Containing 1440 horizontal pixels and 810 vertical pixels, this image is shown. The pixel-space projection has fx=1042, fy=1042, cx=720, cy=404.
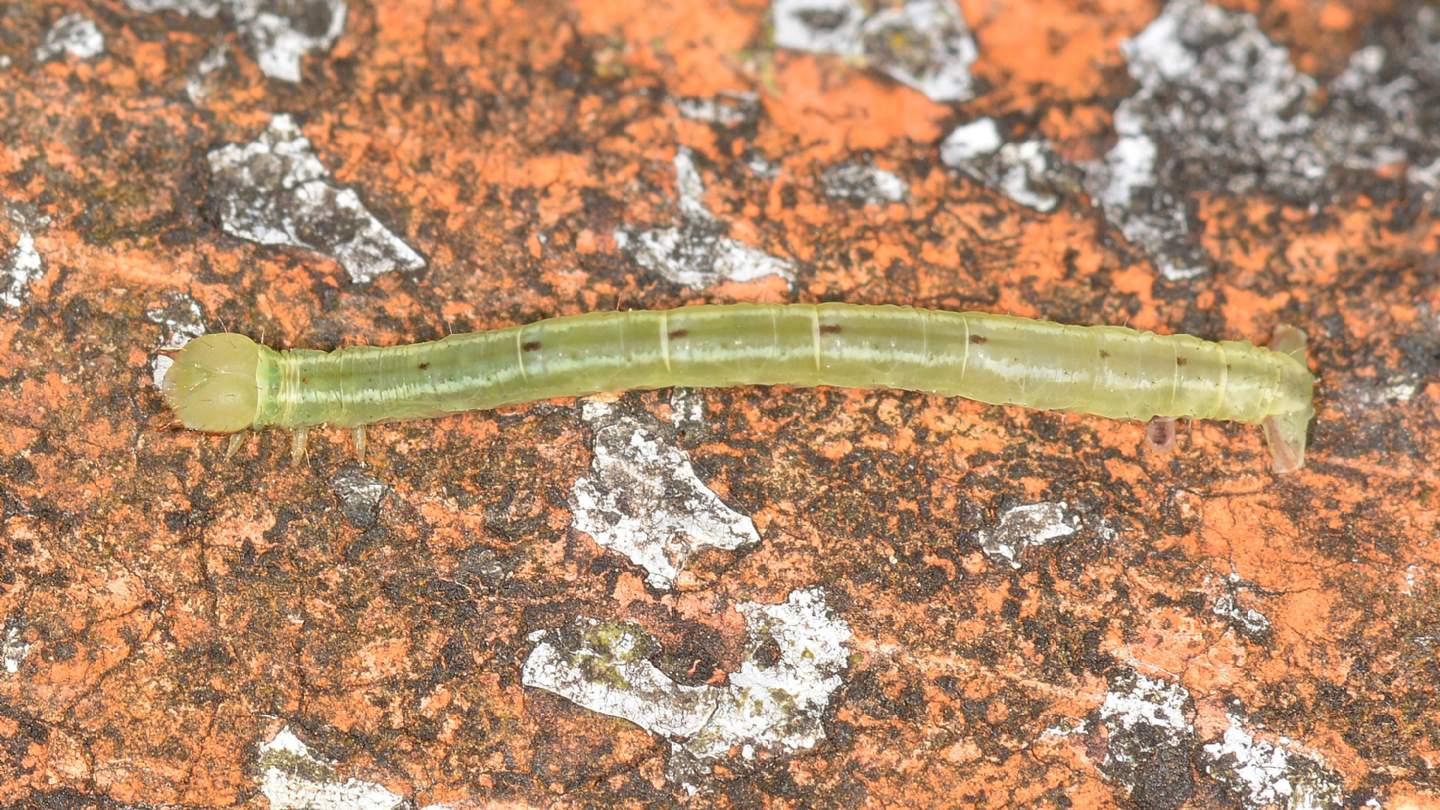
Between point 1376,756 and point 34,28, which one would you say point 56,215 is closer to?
point 34,28

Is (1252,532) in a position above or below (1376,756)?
above

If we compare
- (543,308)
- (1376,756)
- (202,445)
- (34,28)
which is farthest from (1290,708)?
(34,28)

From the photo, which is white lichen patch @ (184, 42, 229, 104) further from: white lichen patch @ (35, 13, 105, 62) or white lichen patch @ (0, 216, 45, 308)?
white lichen patch @ (0, 216, 45, 308)

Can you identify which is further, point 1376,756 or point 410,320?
point 410,320

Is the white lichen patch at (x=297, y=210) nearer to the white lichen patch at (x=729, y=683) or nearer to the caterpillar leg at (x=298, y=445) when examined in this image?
the caterpillar leg at (x=298, y=445)

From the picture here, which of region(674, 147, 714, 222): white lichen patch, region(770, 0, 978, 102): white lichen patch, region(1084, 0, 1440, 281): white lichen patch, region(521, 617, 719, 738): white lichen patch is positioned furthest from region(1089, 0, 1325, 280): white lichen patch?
region(521, 617, 719, 738): white lichen patch

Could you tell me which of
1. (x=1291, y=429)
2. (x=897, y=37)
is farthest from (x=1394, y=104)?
(x=897, y=37)

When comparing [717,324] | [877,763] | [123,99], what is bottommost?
[877,763]
